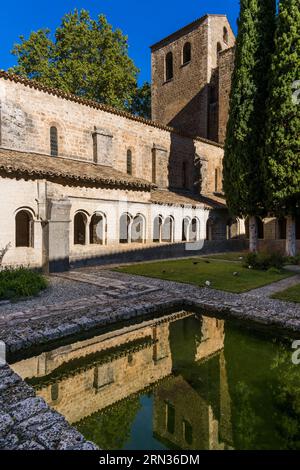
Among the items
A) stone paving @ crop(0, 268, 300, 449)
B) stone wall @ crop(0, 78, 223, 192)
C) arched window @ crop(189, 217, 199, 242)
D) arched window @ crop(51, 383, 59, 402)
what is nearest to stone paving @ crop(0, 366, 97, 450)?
stone paving @ crop(0, 268, 300, 449)

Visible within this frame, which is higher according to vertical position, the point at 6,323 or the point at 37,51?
the point at 37,51

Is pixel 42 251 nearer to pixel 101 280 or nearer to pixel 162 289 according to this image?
pixel 101 280

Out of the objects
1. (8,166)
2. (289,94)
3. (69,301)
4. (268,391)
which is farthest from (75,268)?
(289,94)

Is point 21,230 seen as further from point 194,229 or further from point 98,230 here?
point 194,229

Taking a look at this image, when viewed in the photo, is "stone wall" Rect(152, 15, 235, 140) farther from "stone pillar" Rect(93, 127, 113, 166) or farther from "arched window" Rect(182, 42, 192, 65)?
"stone pillar" Rect(93, 127, 113, 166)

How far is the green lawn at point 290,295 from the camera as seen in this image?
24.5 feet

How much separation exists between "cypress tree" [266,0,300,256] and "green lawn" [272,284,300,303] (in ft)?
26.0

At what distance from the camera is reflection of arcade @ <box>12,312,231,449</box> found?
3359 mm

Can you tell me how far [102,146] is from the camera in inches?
685

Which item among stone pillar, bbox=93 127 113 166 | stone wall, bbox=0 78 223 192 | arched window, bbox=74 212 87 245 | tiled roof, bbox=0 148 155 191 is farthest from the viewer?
stone pillar, bbox=93 127 113 166

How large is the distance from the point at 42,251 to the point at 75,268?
5.71 feet

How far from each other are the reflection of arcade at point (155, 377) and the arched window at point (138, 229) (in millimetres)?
10518

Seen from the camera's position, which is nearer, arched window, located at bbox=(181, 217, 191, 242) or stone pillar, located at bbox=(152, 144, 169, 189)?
arched window, located at bbox=(181, 217, 191, 242)
